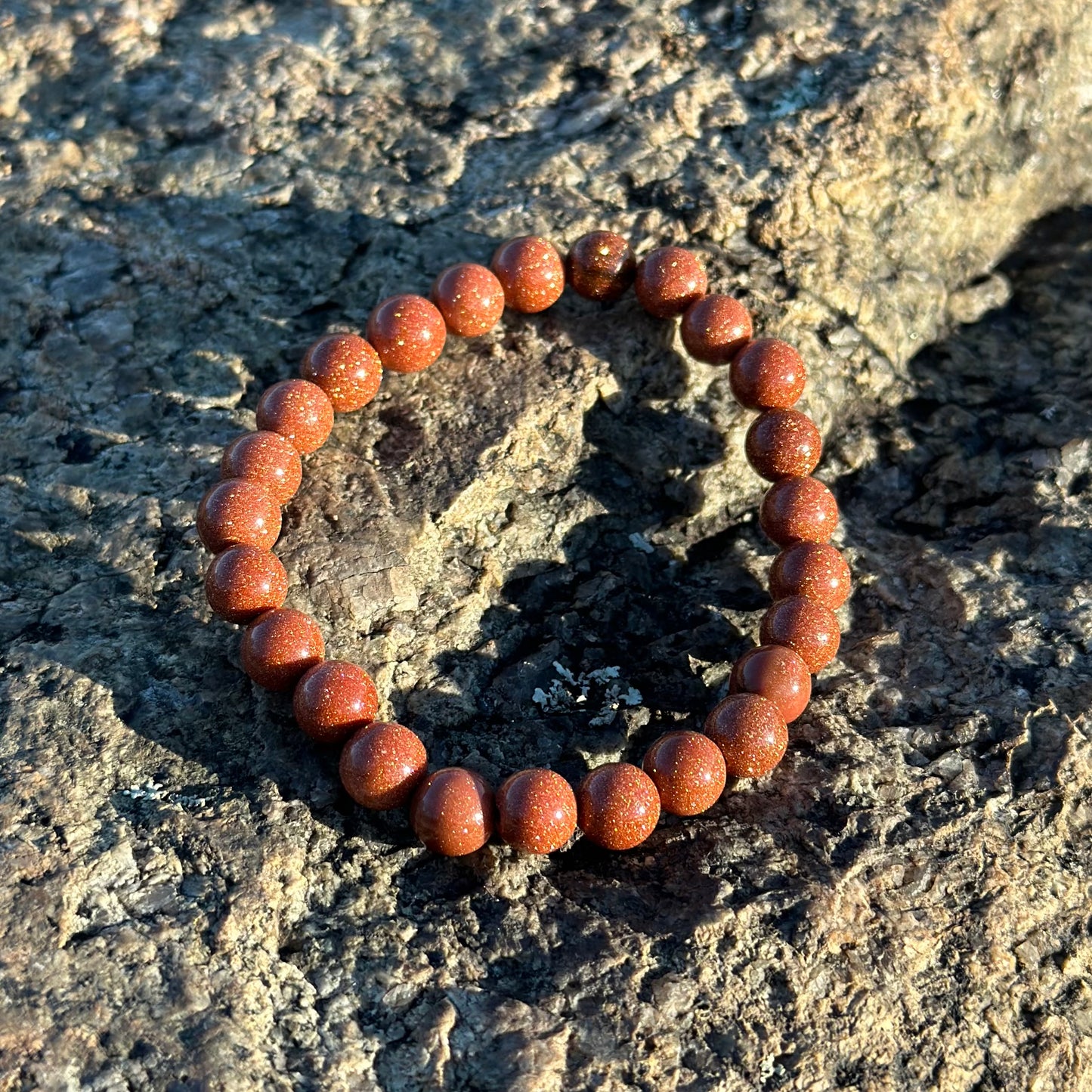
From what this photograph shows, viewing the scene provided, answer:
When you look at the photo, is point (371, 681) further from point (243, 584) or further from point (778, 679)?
point (778, 679)

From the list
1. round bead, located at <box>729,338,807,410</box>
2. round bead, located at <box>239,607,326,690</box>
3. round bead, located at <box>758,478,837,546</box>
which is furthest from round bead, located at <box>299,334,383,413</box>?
round bead, located at <box>758,478,837,546</box>

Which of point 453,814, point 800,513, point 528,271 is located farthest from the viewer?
point 528,271

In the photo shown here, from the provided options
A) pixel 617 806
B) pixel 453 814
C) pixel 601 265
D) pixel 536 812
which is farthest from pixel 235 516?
pixel 601 265

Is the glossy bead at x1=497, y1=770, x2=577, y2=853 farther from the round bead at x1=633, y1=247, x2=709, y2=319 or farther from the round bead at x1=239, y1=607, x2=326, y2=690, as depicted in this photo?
the round bead at x1=633, y1=247, x2=709, y2=319

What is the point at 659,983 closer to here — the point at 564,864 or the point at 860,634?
the point at 564,864

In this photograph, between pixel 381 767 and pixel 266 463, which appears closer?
pixel 381 767

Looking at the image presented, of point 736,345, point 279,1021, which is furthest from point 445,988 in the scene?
point 736,345
